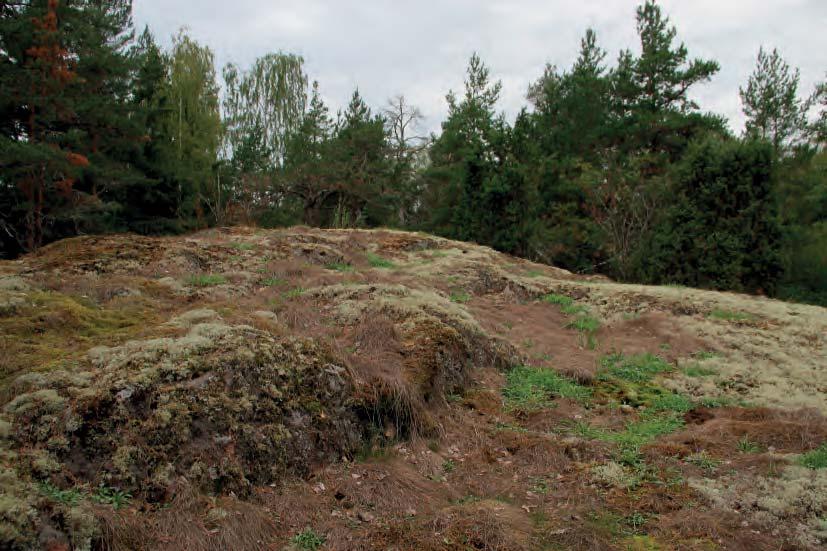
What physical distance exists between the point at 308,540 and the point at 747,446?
14.7 feet

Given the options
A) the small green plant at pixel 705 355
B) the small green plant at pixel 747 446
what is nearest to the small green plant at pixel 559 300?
the small green plant at pixel 705 355

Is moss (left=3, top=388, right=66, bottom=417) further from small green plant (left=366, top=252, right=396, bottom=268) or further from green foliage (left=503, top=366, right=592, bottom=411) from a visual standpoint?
small green plant (left=366, top=252, right=396, bottom=268)

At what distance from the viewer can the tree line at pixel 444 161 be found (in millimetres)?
15461

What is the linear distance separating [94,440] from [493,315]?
7830mm

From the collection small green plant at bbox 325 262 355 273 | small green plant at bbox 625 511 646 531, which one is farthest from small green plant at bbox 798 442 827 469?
small green plant at bbox 325 262 355 273

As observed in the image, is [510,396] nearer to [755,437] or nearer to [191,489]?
[755,437]

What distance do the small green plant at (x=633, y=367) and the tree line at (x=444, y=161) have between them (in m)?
10.5

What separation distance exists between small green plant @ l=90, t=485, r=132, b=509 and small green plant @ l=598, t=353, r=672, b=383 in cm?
638

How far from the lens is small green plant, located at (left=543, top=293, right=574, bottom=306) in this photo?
39.6 ft

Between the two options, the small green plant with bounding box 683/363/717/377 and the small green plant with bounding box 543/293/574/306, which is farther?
the small green plant with bounding box 543/293/574/306

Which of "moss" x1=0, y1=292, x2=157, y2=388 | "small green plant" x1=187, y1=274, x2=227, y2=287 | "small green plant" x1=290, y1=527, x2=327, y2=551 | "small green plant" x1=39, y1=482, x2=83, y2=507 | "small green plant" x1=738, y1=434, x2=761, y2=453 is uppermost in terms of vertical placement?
"small green plant" x1=187, y1=274, x2=227, y2=287

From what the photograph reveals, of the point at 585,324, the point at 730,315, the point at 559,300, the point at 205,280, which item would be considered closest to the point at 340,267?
the point at 205,280

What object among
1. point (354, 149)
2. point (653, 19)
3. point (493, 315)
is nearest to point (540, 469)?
point (493, 315)

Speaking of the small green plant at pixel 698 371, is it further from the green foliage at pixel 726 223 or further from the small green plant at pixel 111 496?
the green foliage at pixel 726 223
